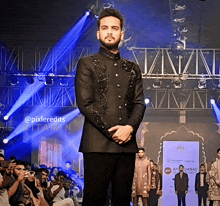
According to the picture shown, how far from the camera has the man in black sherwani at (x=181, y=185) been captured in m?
9.83

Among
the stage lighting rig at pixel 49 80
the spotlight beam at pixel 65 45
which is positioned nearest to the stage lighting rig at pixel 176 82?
the spotlight beam at pixel 65 45

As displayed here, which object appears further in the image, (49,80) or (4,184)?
(49,80)

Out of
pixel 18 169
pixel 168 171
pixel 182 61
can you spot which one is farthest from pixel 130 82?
pixel 168 171

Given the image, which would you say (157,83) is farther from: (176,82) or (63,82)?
(63,82)

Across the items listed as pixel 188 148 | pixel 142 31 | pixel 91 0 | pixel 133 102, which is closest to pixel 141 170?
pixel 188 148

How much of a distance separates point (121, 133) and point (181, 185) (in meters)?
8.20

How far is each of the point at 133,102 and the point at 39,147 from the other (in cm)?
841

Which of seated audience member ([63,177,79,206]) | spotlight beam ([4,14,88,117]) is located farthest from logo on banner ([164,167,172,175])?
spotlight beam ([4,14,88,117])

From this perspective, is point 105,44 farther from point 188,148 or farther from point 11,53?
point 188,148

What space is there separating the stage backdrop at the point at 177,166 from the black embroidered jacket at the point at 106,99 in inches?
319

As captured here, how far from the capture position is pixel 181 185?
9.87 meters

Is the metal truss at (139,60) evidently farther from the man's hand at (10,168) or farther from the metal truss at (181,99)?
the man's hand at (10,168)

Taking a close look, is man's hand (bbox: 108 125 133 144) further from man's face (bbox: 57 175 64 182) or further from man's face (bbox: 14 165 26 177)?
man's face (bbox: 57 175 64 182)

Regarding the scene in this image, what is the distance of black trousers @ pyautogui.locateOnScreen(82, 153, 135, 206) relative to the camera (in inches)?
80.1
